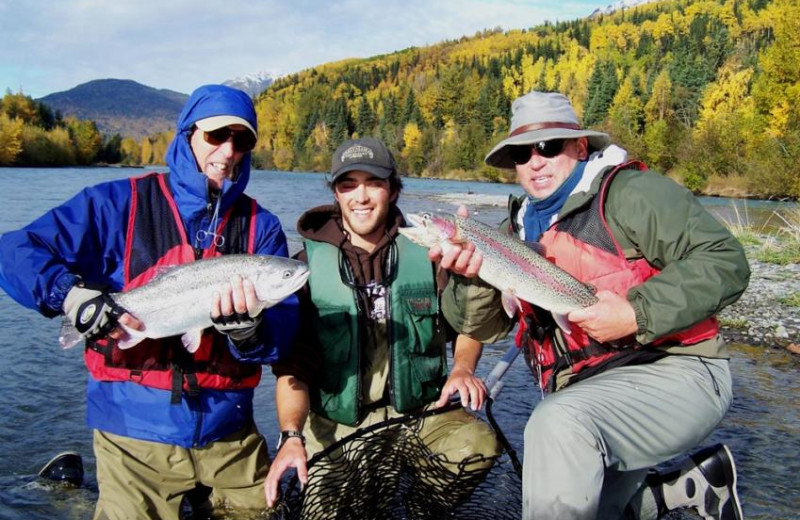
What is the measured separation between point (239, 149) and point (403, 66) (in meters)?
192

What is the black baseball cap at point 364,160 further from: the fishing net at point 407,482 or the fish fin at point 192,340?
the fishing net at point 407,482

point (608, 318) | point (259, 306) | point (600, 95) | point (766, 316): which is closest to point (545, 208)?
point (608, 318)

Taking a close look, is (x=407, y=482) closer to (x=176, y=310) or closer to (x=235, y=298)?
(x=235, y=298)

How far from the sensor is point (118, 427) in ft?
11.8

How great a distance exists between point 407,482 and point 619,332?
1732 mm

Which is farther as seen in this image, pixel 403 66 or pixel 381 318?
pixel 403 66

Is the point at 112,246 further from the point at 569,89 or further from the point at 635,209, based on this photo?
the point at 569,89

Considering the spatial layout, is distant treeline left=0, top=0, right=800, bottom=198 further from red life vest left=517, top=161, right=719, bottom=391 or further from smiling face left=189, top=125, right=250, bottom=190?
smiling face left=189, top=125, right=250, bottom=190

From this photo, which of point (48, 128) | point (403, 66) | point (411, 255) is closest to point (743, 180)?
point (411, 255)

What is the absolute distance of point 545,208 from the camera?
3.85 meters

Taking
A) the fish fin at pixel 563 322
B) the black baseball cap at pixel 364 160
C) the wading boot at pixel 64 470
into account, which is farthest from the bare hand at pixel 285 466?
the wading boot at pixel 64 470

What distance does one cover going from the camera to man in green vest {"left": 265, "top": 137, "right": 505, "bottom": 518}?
405 centimetres

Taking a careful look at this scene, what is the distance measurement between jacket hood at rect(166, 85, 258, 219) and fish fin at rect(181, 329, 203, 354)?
2.62 feet

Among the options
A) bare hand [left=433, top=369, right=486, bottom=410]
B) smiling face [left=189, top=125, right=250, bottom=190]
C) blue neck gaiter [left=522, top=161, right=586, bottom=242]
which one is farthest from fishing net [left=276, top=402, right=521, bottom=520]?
smiling face [left=189, top=125, right=250, bottom=190]
